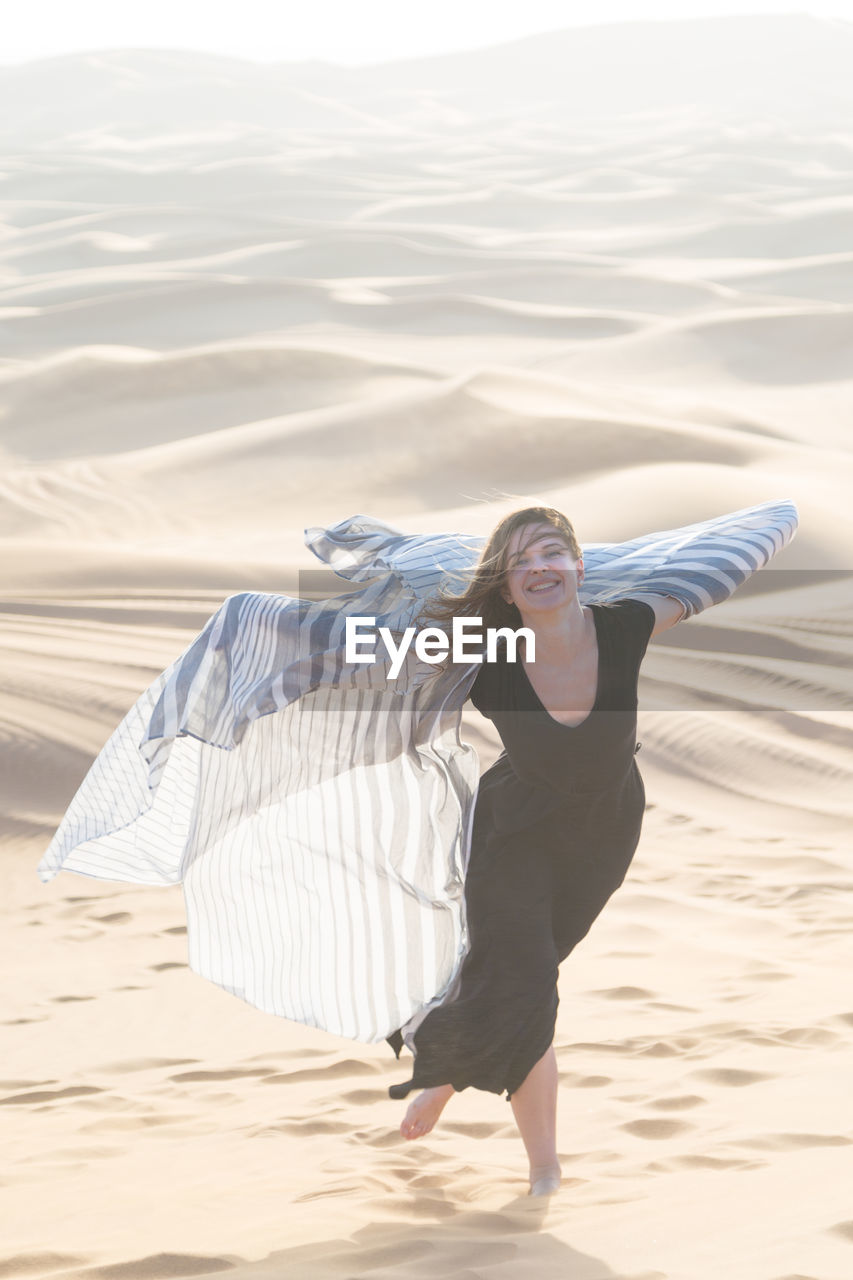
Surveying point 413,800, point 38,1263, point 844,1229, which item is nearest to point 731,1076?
point 844,1229

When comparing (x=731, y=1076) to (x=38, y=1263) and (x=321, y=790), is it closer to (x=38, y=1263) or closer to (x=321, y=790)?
(x=321, y=790)

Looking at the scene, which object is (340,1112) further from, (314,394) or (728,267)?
(728,267)

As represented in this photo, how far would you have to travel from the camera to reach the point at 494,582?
302cm

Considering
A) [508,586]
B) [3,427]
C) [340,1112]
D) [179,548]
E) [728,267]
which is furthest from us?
[728,267]

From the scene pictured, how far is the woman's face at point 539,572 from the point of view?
300 centimetres

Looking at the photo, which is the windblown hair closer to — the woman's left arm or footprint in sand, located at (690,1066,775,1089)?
the woman's left arm

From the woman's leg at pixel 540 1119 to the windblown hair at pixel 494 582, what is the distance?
928 mm

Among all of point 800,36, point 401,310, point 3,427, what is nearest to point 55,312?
point 401,310

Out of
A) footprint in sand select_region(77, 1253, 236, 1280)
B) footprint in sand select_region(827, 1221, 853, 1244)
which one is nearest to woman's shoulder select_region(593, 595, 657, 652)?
footprint in sand select_region(827, 1221, 853, 1244)

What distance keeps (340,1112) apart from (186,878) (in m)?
0.85

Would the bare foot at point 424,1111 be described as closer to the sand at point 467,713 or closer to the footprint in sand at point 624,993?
Result: the sand at point 467,713

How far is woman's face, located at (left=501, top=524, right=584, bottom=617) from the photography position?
300cm

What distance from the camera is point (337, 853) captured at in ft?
10.5

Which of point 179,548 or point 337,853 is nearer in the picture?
point 337,853
